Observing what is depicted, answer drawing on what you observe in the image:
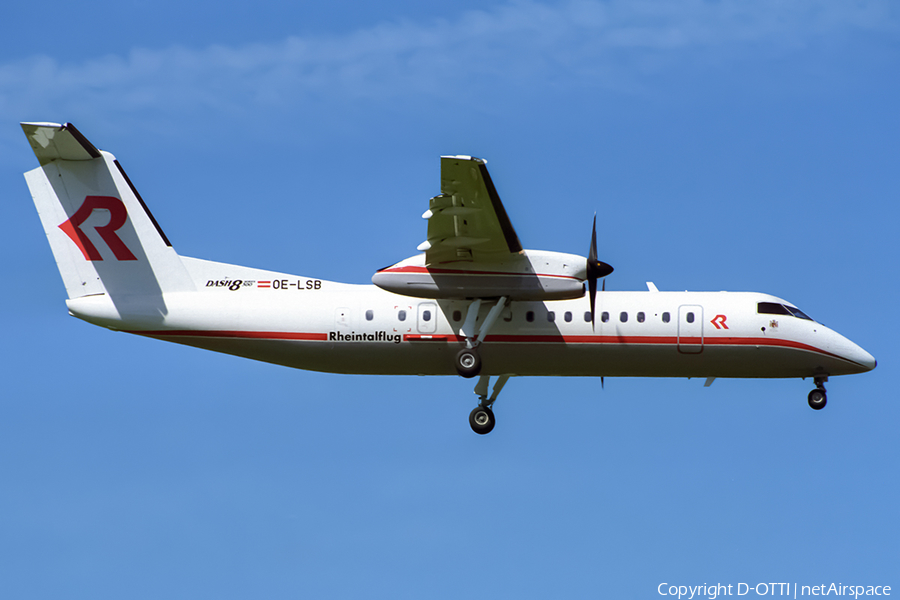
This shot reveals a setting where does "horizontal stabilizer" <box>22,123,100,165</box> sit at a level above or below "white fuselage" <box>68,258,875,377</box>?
above

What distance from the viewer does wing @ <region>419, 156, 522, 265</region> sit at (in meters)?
18.5

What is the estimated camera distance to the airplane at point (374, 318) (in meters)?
22.1

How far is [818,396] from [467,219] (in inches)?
364

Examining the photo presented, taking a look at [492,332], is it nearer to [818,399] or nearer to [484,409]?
[484,409]

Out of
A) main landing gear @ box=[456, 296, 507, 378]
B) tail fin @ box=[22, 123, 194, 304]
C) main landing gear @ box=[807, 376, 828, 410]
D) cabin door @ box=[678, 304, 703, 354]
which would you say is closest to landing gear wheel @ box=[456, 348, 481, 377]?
main landing gear @ box=[456, 296, 507, 378]

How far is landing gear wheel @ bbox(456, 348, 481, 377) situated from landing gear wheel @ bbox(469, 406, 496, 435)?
77.5 inches

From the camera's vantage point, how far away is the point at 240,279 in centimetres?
2273

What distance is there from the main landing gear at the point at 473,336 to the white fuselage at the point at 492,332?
26 centimetres

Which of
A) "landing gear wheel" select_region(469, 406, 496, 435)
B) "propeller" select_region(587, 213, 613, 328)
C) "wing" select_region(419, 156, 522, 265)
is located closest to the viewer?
"wing" select_region(419, 156, 522, 265)

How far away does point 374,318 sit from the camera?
22188mm

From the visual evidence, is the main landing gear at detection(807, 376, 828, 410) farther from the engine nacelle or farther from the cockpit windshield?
the engine nacelle

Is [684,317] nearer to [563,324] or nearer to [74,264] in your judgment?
[563,324]

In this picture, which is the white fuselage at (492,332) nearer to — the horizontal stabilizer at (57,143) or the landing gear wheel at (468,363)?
the landing gear wheel at (468,363)

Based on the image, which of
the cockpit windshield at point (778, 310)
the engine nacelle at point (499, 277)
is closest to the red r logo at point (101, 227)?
the engine nacelle at point (499, 277)
